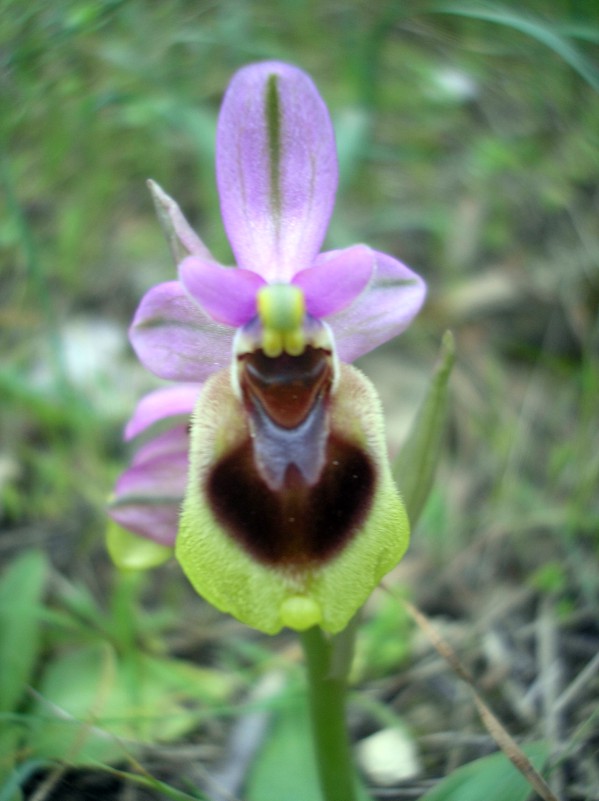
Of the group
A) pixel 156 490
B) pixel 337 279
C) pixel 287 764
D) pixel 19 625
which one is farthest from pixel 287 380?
pixel 19 625

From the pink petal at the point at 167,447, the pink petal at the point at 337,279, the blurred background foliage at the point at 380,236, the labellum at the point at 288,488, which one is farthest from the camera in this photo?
the blurred background foliage at the point at 380,236

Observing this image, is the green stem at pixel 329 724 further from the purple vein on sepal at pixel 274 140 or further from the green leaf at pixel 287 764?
the purple vein on sepal at pixel 274 140

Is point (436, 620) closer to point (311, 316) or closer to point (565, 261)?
point (311, 316)

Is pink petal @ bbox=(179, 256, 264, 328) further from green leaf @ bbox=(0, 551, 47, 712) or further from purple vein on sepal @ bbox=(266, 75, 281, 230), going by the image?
green leaf @ bbox=(0, 551, 47, 712)

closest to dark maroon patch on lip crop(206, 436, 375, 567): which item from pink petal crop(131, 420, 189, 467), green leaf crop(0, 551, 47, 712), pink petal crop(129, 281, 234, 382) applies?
pink petal crop(129, 281, 234, 382)

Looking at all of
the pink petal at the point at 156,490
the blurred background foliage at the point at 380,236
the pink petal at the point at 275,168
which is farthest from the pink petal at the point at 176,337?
the blurred background foliage at the point at 380,236

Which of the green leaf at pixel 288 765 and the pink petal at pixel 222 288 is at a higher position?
the pink petal at pixel 222 288
